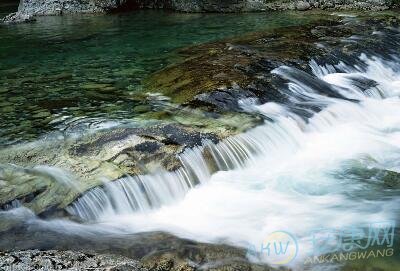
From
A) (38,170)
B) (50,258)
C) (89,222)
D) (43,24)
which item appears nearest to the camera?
(50,258)

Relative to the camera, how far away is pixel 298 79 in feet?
29.1

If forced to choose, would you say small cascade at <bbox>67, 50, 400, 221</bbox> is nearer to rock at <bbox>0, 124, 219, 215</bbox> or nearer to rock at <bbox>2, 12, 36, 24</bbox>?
rock at <bbox>0, 124, 219, 215</bbox>

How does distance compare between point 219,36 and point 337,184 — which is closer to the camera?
point 337,184

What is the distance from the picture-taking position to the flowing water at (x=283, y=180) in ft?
16.3

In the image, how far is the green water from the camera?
726cm

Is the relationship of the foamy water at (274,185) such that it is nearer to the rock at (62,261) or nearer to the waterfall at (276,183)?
the waterfall at (276,183)

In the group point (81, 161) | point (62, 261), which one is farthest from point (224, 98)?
point (62, 261)

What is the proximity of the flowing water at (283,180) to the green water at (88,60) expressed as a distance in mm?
450

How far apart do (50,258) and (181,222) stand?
1.52m

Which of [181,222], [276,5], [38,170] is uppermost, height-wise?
[276,5]

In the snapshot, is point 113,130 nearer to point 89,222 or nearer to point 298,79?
point 89,222

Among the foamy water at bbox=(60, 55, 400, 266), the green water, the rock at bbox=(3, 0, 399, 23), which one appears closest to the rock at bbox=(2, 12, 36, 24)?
the rock at bbox=(3, 0, 399, 23)

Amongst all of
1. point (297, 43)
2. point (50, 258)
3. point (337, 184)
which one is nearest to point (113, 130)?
point (50, 258)

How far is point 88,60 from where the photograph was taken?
458 inches
